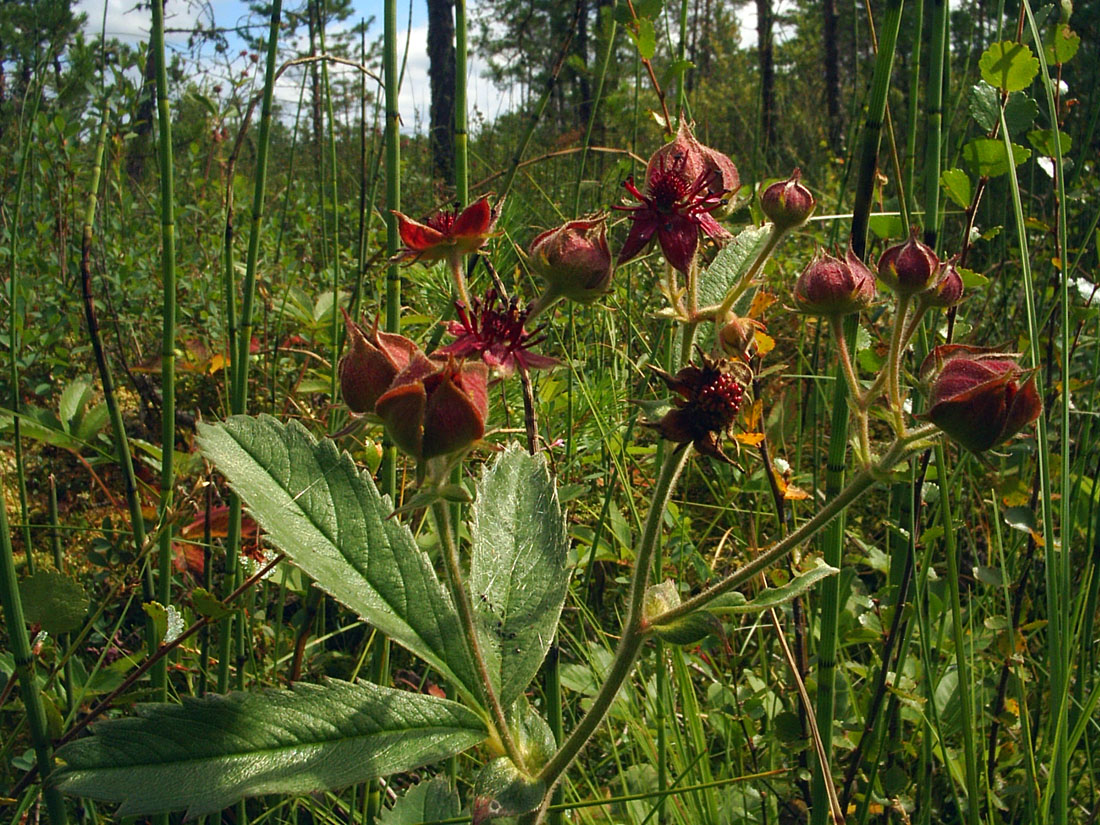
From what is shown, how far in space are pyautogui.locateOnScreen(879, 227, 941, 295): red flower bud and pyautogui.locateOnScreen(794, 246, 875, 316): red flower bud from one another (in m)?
0.03

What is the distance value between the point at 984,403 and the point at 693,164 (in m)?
0.45

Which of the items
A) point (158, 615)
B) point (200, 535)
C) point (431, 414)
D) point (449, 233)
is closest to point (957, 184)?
point (449, 233)

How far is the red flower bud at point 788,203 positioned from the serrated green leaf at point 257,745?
704 mm

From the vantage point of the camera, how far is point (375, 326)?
917mm

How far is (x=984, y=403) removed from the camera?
2.83ft

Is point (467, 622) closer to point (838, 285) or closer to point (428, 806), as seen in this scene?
point (428, 806)

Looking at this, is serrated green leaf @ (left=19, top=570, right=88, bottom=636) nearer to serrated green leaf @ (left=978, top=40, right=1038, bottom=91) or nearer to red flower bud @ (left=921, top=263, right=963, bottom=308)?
red flower bud @ (left=921, top=263, right=963, bottom=308)

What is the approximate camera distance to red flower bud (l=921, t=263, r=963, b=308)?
1032 mm

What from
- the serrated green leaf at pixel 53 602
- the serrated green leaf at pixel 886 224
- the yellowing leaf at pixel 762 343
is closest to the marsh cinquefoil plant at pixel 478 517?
the yellowing leaf at pixel 762 343

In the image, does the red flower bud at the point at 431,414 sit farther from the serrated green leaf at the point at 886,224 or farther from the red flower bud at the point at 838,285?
the serrated green leaf at the point at 886,224

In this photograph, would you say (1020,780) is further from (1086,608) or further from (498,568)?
(498,568)

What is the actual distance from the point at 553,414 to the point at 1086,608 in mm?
1192

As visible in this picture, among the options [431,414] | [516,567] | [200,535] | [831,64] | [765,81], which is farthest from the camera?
[831,64]

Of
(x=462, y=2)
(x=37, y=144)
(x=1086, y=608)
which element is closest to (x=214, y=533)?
(x=462, y=2)
